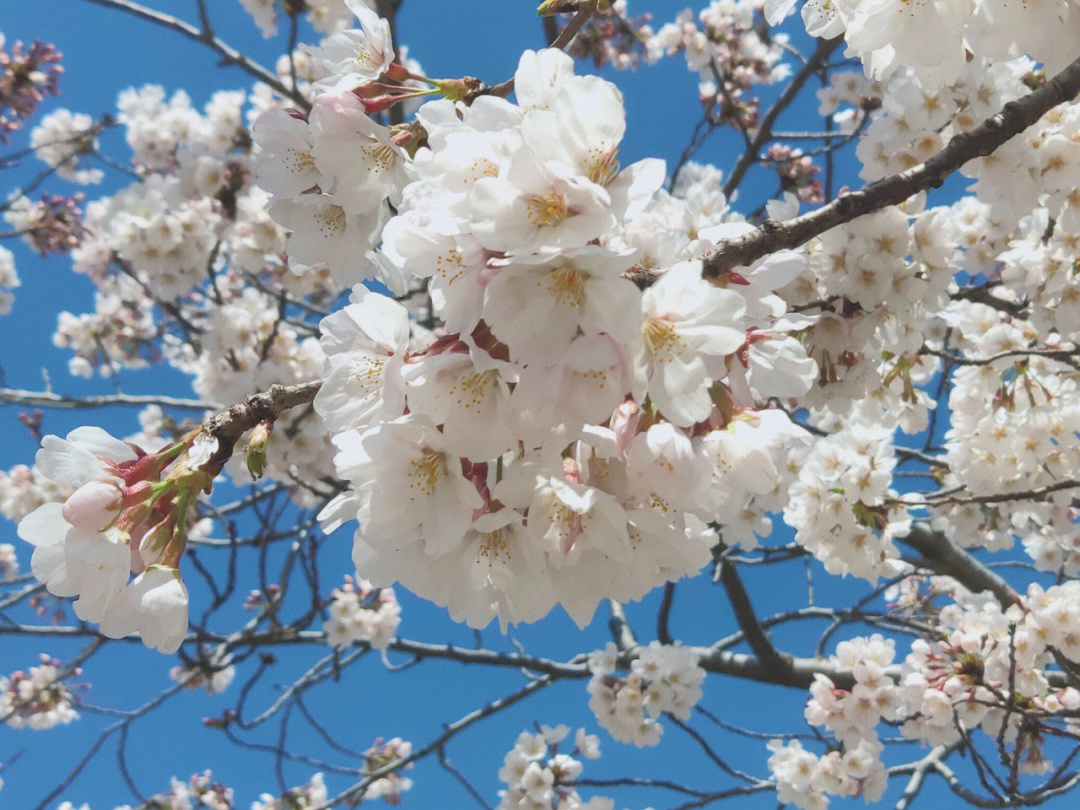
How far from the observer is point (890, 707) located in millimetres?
3211

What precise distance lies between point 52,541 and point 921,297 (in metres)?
2.04

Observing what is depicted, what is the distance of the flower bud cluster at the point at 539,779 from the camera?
405 centimetres

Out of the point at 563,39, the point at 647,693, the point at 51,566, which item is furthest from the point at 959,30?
the point at 647,693

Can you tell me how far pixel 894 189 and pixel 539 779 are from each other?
12.5 ft

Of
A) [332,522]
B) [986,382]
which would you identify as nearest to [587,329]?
[332,522]

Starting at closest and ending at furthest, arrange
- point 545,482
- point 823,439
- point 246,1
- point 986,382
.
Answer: point 545,482
point 823,439
point 986,382
point 246,1

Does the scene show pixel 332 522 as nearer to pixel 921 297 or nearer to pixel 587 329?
pixel 587 329

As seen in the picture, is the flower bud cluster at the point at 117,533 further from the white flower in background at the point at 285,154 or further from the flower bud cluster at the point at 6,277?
the flower bud cluster at the point at 6,277

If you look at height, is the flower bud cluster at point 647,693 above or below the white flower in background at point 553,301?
above

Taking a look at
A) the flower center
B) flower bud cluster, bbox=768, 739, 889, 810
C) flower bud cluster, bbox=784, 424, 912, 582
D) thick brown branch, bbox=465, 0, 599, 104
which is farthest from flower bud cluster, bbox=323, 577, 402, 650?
the flower center

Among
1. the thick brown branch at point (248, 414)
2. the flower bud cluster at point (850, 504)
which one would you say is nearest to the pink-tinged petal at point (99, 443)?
the thick brown branch at point (248, 414)

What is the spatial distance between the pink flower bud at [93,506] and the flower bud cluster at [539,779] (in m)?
3.76

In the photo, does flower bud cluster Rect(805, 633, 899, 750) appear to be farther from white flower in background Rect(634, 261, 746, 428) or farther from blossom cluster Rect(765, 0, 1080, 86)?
white flower in background Rect(634, 261, 746, 428)

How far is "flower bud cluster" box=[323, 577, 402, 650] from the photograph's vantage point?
4.57 meters
